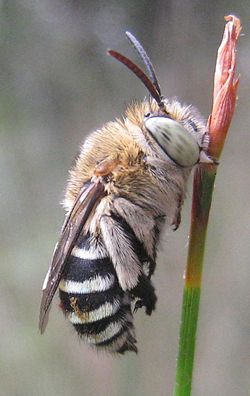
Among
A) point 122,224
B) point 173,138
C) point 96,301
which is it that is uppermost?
point 173,138

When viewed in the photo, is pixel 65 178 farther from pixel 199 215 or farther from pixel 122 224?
pixel 199 215

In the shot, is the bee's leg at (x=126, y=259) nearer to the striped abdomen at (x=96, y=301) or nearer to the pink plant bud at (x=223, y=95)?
the striped abdomen at (x=96, y=301)

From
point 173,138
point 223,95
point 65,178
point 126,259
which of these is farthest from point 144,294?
point 65,178

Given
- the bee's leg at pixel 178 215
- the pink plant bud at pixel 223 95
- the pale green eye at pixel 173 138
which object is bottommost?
the bee's leg at pixel 178 215

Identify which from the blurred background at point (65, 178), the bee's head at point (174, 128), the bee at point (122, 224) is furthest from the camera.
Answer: the blurred background at point (65, 178)

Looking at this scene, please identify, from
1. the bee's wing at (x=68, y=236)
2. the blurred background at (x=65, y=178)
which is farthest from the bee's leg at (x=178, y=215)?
the blurred background at (x=65, y=178)

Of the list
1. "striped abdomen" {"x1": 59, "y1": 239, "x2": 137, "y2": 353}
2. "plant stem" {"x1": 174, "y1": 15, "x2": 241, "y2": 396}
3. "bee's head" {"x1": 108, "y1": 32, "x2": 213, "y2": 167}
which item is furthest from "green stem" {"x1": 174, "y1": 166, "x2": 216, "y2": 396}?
"striped abdomen" {"x1": 59, "y1": 239, "x2": 137, "y2": 353}

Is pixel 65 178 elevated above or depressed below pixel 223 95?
below
